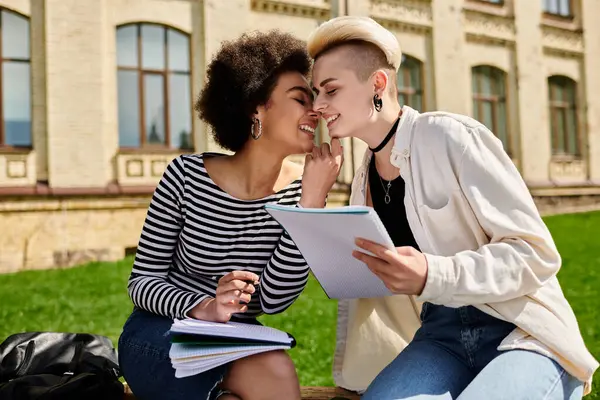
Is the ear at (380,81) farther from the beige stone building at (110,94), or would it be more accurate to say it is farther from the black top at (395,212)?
the beige stone building at (110,94)

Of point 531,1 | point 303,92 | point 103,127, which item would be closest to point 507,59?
point 531,1

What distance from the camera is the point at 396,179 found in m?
2.73

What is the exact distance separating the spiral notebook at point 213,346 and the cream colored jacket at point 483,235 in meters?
0.56

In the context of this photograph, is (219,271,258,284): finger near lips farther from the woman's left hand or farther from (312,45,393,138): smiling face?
(312,45,393,138): smiling face

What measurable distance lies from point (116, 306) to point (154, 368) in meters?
5.80

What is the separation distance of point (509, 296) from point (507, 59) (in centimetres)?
1791

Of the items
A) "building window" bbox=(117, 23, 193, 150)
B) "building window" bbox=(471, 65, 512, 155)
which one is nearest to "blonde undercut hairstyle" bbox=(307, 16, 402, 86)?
"building window" bbox=(117, 23, 193, 150)

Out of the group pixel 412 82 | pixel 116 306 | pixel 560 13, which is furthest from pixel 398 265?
pixel 560 13

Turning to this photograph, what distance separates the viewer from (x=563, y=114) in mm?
20297

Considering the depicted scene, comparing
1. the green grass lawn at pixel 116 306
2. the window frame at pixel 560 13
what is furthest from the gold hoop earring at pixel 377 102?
the window frame at pixel 560 13

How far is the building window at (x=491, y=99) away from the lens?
18.5 m

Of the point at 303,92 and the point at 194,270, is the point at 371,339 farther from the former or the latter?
the point at 303,92

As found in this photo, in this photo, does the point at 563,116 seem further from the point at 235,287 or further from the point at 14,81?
the point at 235,287

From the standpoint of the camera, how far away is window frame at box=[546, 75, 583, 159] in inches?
786
